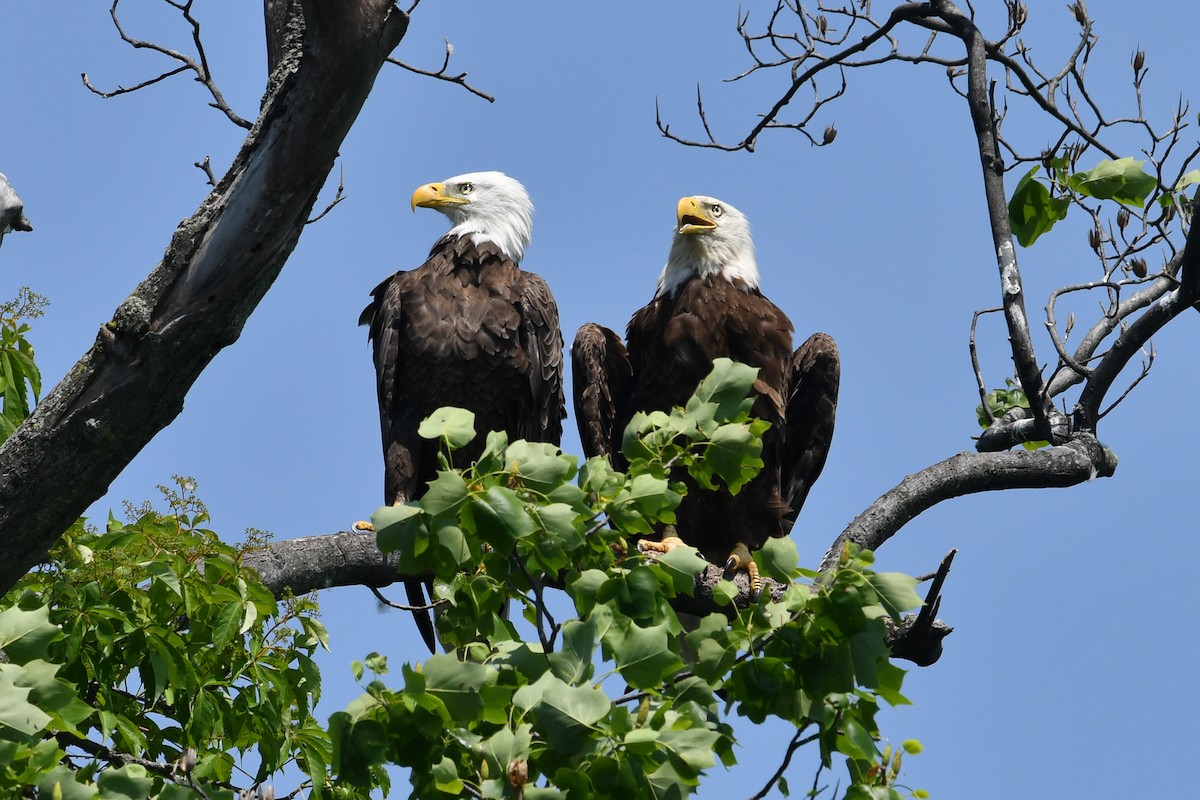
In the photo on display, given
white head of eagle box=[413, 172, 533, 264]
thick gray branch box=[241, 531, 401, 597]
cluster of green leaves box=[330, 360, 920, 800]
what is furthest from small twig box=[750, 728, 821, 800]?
white head of eagle box=[413, 172, 533, 264]

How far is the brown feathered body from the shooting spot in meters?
6.00

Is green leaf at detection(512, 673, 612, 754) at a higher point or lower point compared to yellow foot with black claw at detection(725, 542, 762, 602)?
lower

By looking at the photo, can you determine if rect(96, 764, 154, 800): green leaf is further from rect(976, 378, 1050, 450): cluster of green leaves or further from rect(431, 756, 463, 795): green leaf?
rect(976, 378, 1050, 450): cluster of green leaves

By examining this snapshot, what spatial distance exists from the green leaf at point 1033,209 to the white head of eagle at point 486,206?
2626 mm

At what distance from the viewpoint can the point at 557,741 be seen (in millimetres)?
2568

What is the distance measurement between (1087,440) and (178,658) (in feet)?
9.79

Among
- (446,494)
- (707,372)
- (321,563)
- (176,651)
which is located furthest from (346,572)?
(446,494)

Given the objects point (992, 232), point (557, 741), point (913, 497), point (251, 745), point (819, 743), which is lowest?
point (557, 741)

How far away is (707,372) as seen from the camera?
5.61 metres

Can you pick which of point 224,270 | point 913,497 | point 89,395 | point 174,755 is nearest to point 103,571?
point 174,755

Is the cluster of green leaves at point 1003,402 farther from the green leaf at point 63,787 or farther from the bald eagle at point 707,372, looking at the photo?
the green leaf at point 63,787

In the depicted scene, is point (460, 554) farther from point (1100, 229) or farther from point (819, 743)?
point (1100, 229)

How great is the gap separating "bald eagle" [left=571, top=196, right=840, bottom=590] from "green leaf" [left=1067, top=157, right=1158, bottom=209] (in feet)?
4.72

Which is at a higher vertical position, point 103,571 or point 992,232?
point 992,232
